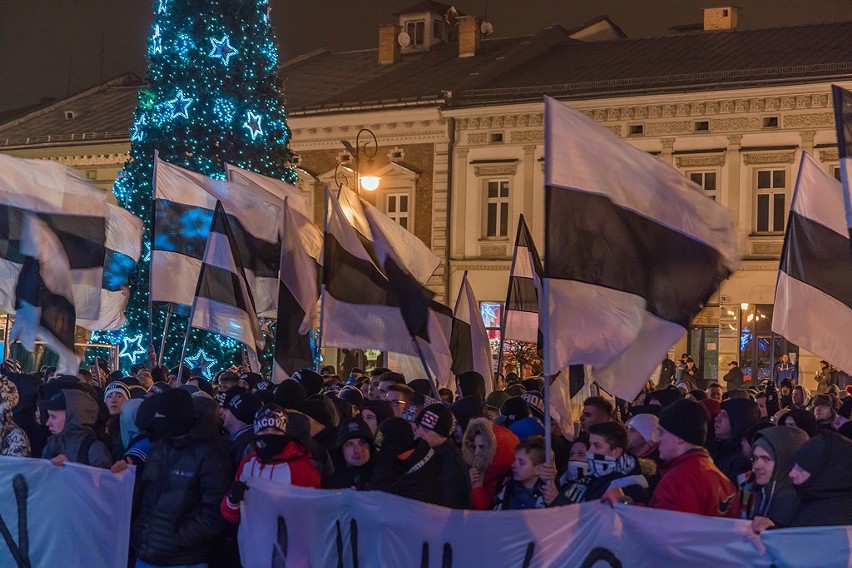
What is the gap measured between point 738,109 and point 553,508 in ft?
96.5

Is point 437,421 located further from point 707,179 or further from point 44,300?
point 707,179

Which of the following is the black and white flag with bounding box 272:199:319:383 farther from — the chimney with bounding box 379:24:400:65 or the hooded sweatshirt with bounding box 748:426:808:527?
the chimney with bounding box 379:24:400:65

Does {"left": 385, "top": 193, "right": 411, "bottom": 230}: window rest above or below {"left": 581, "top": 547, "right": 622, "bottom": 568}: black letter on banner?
above

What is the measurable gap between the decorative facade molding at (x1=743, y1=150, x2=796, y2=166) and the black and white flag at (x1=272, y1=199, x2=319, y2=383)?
22.1 m

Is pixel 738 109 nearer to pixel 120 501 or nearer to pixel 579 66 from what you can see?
pixel 579 66

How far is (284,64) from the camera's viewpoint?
4988 cm

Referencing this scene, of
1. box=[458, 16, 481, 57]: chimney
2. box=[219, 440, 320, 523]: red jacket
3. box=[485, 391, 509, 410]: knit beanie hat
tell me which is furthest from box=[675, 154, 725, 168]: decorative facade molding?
box=[219, 440, 320, 523]: red jacket

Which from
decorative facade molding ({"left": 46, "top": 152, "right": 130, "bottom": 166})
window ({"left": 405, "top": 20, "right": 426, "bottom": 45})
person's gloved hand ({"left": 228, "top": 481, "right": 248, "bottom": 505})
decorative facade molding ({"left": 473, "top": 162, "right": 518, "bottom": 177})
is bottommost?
person's gloved hand ({"left": 228, "top": 481, "right": 248, "bottom": 505})

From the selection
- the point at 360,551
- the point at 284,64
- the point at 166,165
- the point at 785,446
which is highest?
the point at 284,64

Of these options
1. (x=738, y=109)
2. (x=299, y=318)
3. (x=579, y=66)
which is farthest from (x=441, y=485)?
(x=579, y=66)

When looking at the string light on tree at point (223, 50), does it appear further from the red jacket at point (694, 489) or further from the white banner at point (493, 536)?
the red jacket at point (694, 489)

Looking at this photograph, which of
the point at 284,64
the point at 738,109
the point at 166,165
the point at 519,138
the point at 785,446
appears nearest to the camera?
the point at 785,446

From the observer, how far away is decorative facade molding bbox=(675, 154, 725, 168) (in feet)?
115

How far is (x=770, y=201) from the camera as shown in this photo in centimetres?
3478
